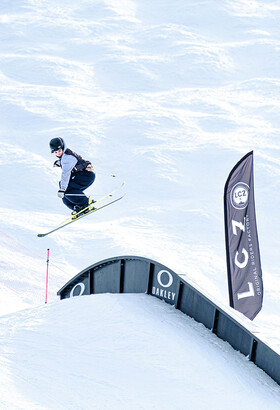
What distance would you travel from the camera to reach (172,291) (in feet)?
34.5

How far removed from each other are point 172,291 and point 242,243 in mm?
2921

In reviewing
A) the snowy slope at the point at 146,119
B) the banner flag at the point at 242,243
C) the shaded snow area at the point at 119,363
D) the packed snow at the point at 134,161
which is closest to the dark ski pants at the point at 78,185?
the packed snow at the point at 134,161

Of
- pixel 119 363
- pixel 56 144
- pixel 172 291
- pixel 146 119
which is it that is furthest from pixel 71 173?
pixel 146 119

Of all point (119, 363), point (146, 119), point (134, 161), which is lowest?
point (134, 161)

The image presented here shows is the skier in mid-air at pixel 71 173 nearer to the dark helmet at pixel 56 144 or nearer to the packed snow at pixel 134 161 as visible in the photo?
the dark helmet at pixel 56 144

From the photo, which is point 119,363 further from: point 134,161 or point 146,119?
point 146,119

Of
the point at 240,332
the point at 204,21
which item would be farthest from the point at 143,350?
the point at 204,21

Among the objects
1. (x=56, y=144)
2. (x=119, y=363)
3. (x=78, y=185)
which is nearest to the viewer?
(x=119, y=363)

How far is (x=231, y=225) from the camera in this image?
13.0 m

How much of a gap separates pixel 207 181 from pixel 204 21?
829 inches

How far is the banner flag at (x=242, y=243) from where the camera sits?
1290 cm

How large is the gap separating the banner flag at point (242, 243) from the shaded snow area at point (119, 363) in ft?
9.22

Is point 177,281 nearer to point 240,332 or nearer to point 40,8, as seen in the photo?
point 240,332

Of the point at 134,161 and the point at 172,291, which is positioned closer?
the point at 172,291
